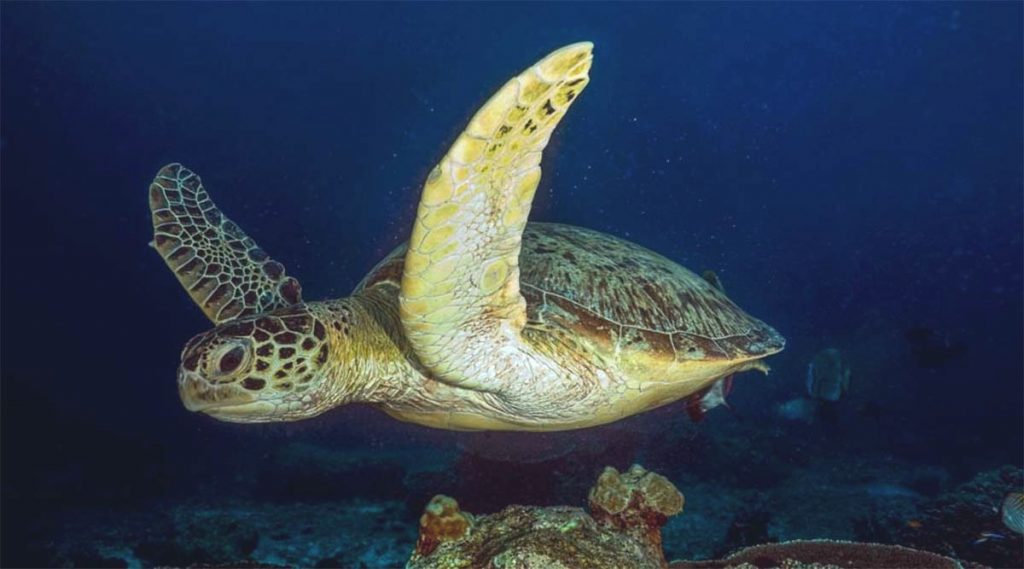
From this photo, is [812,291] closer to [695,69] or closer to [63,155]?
[695,69]

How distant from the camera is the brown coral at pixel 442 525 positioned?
5.42ft

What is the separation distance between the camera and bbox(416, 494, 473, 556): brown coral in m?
1.65

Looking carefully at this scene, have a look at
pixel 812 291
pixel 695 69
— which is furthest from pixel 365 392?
pixel 695 69

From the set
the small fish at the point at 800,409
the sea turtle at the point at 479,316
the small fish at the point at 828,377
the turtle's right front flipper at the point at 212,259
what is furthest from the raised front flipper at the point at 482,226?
the small fish at the point at 800,409

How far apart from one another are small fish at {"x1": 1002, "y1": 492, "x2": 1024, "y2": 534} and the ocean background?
94 centimetres

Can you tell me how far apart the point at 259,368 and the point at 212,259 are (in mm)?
1311

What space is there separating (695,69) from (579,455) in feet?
125

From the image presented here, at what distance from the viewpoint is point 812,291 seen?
33.7 metres

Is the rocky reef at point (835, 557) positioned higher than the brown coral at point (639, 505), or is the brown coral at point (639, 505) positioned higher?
the brown coral at point (639, 505)

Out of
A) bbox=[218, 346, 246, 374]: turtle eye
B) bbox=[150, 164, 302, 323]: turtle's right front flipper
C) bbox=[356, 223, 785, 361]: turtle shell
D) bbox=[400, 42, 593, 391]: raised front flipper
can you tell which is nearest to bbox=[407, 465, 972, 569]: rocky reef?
bbox=[400, 42, 593, 391]: raised front flipper

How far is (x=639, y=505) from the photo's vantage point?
1.93m

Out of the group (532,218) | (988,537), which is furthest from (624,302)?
(532,218)

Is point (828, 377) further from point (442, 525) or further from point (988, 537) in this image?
point (442, 525)

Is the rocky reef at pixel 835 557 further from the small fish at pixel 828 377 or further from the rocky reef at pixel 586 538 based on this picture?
the small fish at pixel 828 377
